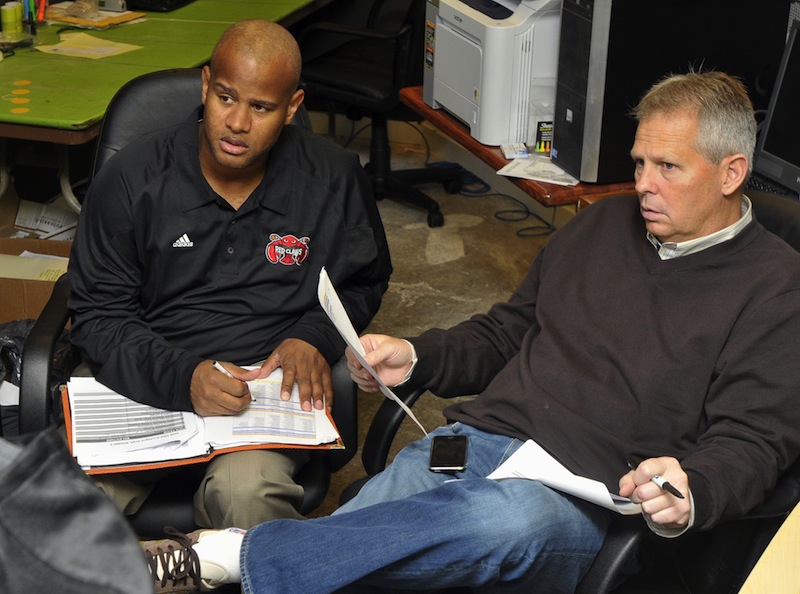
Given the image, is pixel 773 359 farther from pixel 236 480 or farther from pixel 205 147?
pixel 205 147

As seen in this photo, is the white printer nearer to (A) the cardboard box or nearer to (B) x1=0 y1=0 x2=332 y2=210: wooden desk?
(B) x1=0 y1=0 x2=332 y2=210: wooden desk

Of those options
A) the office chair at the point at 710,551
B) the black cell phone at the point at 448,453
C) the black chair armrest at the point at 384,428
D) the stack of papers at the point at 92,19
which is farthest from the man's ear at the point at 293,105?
the stack of papers at the point at 92,19

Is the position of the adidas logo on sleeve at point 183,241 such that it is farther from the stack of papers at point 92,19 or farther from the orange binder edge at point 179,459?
the stack of papers at point 92,19

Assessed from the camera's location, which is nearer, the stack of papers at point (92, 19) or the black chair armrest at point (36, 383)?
the black chair armrest at point (36, 383)

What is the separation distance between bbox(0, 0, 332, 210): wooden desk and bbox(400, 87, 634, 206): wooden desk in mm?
673

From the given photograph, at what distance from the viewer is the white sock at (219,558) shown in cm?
179

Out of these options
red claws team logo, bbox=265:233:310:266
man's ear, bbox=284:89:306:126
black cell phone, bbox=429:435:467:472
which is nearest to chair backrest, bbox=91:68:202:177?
man's ear, bbox=284:89:306:126

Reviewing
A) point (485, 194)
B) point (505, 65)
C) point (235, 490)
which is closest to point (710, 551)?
point (235, 490)

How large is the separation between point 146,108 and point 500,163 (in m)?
0.98

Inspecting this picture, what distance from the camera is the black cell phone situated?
1934 millimetres

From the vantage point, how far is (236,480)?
196 centimetres

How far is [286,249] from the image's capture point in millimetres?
2199

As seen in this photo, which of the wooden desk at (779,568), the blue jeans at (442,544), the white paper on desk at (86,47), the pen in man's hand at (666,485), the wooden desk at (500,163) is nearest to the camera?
the wooden desk at (779,568)

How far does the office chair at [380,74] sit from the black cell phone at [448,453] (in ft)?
7.71
